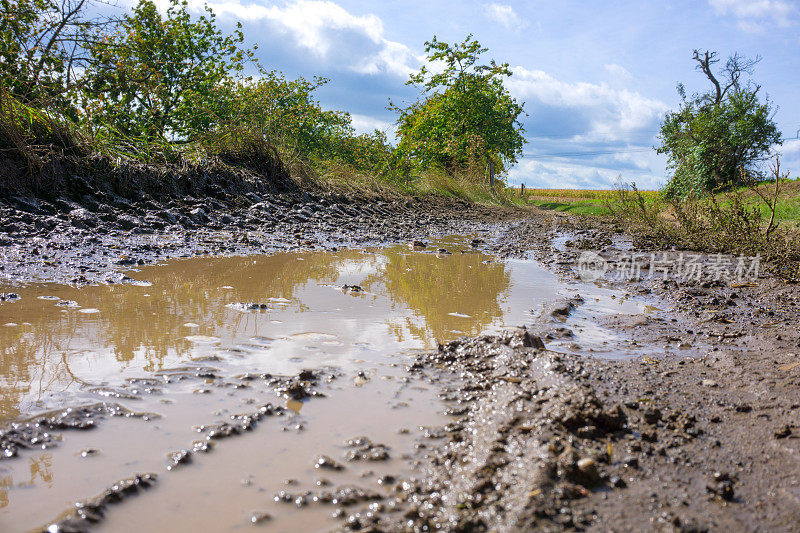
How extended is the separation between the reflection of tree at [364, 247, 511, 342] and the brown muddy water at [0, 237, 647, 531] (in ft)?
0.10

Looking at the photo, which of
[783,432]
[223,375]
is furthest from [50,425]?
[783,432]

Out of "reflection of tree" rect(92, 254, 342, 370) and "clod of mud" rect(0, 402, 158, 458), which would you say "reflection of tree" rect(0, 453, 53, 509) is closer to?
"clod of mud" rect(0, 402, 158, 458)

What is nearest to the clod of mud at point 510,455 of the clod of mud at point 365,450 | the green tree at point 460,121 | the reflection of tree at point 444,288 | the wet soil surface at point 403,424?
the wet soil surface at point 403,424

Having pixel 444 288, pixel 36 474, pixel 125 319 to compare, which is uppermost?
pixel 444 288

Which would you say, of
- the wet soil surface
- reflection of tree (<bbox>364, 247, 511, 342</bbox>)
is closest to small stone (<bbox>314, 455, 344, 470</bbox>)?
the wet soil surface

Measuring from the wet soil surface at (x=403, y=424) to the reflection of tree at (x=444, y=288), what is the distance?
0.21 ft

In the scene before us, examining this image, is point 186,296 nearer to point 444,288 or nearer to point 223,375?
point 223,375

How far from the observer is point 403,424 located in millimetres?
1891

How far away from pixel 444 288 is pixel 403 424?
9.52 ft

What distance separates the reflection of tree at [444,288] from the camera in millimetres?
3439

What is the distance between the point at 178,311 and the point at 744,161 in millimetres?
29892

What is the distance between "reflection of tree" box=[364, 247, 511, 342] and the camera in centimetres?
344

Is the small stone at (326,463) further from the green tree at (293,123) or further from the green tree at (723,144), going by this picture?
the green tree at (723,144)

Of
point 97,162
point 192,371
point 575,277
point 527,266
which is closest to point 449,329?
point 192,371
